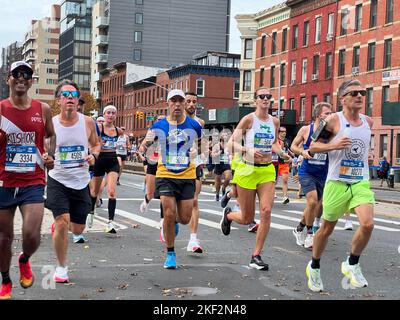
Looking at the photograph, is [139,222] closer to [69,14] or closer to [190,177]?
[190,177]

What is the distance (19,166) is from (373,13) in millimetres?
45712

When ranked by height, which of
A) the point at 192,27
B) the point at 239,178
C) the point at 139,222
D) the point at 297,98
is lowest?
the point at 139,222

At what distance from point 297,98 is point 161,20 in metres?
58.4

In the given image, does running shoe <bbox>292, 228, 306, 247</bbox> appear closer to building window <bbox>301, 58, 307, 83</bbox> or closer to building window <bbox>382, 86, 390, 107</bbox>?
building window <bbox>382, 86, 390, 107</bbox>

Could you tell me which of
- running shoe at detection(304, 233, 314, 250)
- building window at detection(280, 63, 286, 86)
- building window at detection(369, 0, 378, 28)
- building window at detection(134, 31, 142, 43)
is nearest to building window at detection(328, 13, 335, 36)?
building window at detection(369, 0, 378, 28)

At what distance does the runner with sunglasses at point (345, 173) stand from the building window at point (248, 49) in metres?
59.7

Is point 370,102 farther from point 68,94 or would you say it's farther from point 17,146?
point 17,146

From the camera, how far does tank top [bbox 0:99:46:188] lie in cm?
678

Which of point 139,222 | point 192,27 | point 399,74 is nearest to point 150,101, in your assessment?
point 192,27

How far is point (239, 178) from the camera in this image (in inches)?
372

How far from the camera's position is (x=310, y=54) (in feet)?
187

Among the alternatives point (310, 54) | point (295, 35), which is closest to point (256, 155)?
point (310, 54)

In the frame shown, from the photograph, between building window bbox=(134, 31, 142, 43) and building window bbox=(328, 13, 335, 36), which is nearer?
building window bbox=(328, 13, 335, 36)

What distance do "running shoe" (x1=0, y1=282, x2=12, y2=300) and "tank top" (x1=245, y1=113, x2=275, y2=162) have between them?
3.82 m
